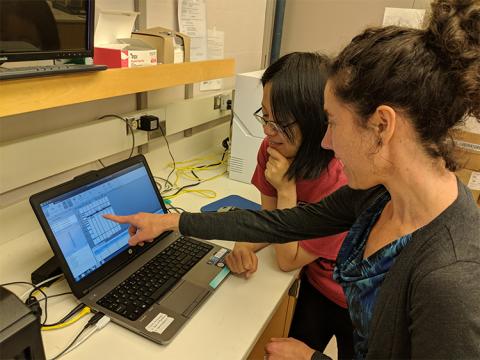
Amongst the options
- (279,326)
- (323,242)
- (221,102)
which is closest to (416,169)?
(323,242)

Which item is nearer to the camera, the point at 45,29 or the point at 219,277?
the point at 45,29

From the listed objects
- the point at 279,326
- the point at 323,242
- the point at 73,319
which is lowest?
the point at 279,326

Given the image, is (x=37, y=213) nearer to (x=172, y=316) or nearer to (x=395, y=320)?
(x=172, y=316)

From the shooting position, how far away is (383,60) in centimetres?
67

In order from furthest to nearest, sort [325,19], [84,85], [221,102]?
[325,19] → [221,102] → [84,85]

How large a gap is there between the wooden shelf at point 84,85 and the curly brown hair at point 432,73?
668 millimetres

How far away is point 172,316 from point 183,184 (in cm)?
84

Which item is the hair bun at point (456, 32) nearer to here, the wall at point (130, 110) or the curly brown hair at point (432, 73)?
the curly brown hair at point (432, 73)

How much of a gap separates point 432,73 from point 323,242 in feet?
1.97

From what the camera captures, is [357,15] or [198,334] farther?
[357,15]

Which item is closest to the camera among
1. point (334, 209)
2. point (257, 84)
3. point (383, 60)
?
point (383, 60)

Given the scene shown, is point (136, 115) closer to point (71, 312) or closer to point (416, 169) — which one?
point (71, 312)

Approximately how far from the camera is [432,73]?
646 millimetres

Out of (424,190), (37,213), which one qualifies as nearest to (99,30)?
(37,213)
